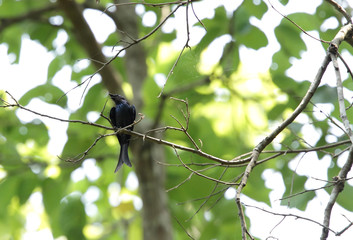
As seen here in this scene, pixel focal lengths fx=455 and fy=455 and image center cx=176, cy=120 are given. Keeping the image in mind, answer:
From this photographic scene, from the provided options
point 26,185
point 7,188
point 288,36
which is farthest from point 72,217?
point 288,36

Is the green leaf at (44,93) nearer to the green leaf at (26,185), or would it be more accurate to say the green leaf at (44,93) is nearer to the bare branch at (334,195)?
the green leaf at (26,185)

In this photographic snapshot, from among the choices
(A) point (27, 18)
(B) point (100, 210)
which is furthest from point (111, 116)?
(B) point (100, 210)

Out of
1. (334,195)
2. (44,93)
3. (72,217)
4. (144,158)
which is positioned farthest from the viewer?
(72,217)

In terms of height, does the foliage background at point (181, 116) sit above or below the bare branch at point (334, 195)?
above

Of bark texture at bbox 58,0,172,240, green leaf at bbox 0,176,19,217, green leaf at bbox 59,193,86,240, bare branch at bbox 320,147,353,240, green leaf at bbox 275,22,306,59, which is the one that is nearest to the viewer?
bare branch at bbox 320,147,353,240

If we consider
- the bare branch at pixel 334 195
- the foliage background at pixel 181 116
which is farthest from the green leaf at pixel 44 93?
the bare branch at pixel 334 195

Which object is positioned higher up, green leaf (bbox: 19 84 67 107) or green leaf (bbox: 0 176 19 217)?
green leaf (bbox: 19 84 67 107)

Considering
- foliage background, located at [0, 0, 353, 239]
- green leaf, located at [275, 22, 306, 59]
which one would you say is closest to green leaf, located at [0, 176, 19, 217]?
foliage background, located at [0, 0, 353, 239]

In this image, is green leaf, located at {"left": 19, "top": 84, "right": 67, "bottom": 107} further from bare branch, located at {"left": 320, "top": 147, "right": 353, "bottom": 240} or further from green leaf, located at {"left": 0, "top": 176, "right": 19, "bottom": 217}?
bare branch, located at {"left": 320, "top": 147, "right": 353, "bottom": 240}

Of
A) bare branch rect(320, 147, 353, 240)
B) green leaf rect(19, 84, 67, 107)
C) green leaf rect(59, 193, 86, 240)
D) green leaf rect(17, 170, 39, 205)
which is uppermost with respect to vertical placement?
green leaf rect(19, 84, 67, 107)

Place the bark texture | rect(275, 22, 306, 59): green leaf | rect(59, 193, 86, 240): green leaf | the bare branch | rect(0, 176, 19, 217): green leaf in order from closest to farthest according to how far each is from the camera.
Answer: the bare branch < rect(275, 22, 306, 59): green leaf < the bark texture < rect(59, 193, 86, 240): green leaf < rect(0, 176, 19, 217): green leaf

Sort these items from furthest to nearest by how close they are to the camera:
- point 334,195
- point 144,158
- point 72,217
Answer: point 72,217 → point 144,158 → point 334,195

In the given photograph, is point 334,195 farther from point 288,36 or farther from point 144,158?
point 144,158

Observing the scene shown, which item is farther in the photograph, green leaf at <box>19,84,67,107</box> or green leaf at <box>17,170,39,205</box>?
green leaf at <box>17,170,39,205</box>
